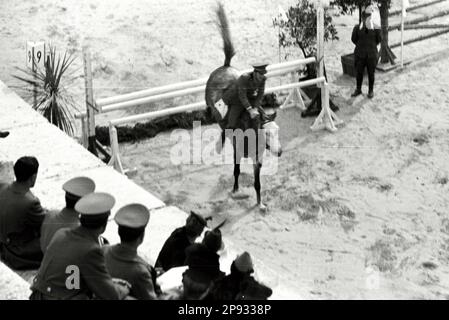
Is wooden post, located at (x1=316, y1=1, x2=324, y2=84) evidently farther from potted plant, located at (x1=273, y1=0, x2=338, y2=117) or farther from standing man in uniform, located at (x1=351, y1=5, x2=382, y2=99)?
standing man in uniform, located at (x1=351, y1=5, x2=382, y2=99)

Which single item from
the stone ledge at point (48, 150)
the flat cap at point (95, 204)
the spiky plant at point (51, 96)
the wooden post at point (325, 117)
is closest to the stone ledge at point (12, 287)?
the flat cap at point (95, 204)

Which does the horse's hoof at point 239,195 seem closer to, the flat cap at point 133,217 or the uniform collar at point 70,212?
the uniform collar at point 70,212

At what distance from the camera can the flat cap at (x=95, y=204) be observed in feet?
17.8

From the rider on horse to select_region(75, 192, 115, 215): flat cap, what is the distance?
15.4 ft

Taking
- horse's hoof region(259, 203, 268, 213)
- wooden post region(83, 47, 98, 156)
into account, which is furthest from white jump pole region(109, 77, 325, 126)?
horse's hoof region(259, 203, 268, 213)

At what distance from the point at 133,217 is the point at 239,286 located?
744 mm

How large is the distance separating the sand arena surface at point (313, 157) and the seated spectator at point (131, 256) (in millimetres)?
1457

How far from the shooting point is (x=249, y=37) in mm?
14328

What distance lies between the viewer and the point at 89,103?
1026 centimetres

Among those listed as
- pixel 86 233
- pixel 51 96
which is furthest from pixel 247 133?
pixel 86 233

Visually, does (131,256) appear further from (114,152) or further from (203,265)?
(114,152)

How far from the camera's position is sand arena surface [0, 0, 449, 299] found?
8.85 metres

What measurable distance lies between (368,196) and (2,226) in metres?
4.72
